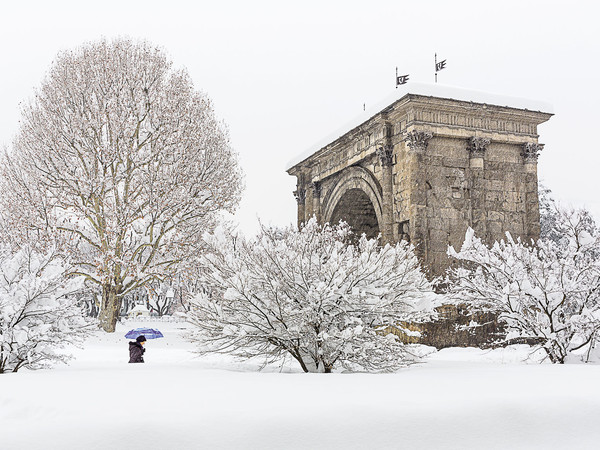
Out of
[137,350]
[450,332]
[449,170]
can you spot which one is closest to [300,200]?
[449,170]

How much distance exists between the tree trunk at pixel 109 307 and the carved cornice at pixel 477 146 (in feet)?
38.5

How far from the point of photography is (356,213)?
19.8 m

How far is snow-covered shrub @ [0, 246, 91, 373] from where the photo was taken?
659 cm

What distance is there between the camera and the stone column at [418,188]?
13352 millimetres

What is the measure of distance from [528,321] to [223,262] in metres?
4.41

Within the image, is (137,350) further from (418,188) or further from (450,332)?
(418,188)

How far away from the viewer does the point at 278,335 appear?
249 inches

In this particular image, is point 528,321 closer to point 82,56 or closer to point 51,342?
point 51,342

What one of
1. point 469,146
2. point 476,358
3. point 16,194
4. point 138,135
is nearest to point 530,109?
point 469,146

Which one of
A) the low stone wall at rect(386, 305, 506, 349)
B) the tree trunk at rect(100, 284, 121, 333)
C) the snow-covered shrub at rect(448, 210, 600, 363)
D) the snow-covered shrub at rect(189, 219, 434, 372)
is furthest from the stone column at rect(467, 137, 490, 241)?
the tree trunk at rect(100, 284, 121, 333)

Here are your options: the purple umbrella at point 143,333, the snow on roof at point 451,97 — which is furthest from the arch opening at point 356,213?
the purple umbrella at point 143,333

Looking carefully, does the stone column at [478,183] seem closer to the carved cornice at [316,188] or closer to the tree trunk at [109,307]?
the carved cornice at [316,188]

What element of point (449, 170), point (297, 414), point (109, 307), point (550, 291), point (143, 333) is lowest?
point (143, 333)

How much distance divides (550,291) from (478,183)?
6864mm
